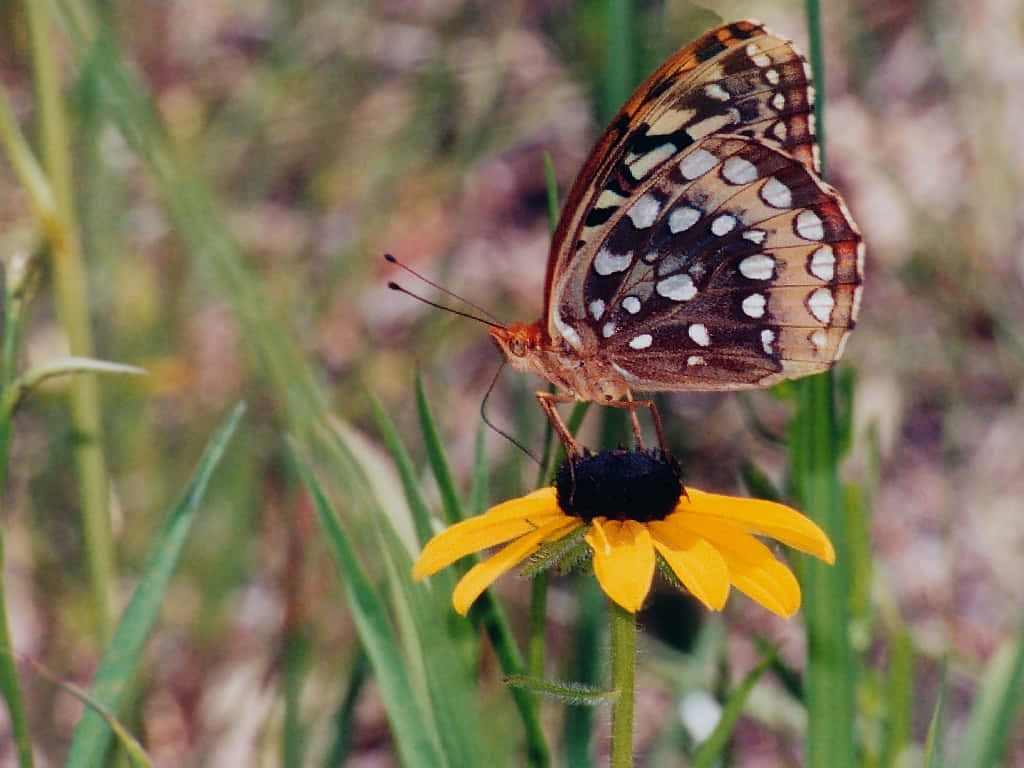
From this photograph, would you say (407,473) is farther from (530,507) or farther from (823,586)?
(823,586)

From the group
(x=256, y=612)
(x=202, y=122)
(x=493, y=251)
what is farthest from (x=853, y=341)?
(x=202, y=122)

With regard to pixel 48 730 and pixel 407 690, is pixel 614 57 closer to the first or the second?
pixel 407 690

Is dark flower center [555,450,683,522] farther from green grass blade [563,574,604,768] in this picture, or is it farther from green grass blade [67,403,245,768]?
green grass blade [67,403,245,768]

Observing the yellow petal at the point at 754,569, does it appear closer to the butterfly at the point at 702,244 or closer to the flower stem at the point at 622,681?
the flower stem at the point at 622,681

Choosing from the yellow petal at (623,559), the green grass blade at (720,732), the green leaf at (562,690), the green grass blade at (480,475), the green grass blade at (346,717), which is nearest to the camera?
the green leaf at (562,690)

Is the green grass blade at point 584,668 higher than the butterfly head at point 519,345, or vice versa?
the butterfly head at point 519,345

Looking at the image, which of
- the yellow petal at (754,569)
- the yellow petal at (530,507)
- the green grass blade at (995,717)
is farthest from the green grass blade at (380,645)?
the green grass blade at (995,717)
